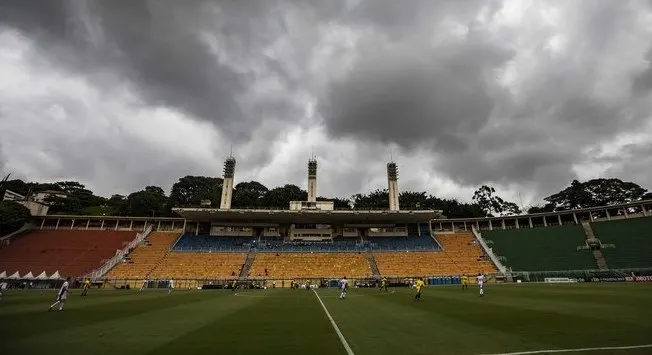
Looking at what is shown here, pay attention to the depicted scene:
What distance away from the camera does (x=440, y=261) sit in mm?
56844

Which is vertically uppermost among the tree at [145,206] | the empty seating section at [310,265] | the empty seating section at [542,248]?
the tree at [145,206]

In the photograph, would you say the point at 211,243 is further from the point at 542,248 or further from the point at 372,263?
the point at 542,248

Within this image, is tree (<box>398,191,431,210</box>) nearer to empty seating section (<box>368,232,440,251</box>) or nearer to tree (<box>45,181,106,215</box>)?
empty seating section (<box>368,232,440,251</box>)

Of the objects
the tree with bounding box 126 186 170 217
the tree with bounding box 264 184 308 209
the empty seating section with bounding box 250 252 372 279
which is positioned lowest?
the empty seating section with bounding box 250 252 372 279

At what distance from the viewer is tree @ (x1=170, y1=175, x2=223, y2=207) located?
350 feet

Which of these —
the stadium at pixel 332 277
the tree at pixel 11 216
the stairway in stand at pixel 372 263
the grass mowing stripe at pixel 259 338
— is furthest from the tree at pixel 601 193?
the tree at pixel 11 216

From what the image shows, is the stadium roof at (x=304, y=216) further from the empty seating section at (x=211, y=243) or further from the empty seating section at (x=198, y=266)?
the empty seating section at (x=198, y=266)

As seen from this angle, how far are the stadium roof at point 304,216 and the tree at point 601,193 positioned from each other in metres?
59.2

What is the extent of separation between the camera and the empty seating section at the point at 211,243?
6014 centimetres

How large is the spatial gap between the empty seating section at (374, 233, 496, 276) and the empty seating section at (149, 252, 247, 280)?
2300 cm

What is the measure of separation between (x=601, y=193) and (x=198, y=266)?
108m

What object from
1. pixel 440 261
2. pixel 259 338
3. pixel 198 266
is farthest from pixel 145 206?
pixel 259 338

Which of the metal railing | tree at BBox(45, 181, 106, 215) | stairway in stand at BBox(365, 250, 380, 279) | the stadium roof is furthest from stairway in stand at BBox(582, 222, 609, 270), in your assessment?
tree at BBox(45, 181, 106, 215)

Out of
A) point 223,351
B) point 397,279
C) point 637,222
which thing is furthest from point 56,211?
point 637,222
